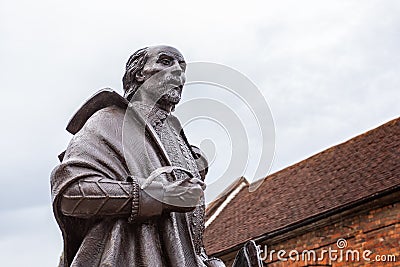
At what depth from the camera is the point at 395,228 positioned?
1872cm

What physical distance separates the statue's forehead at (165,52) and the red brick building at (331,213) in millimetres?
15461

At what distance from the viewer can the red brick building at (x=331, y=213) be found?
62.4 feet

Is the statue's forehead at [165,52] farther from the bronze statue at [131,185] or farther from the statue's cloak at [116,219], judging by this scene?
the statue's cloak at [116,219]

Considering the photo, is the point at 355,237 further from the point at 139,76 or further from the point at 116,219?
the point at 116,219

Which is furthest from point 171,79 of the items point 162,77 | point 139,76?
point 139,76

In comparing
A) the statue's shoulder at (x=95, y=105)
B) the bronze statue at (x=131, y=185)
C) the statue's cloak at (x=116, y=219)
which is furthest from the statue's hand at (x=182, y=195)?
the statue's shoulder at (x=95, y=105)

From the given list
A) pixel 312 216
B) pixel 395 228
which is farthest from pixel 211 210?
pixel 395 228

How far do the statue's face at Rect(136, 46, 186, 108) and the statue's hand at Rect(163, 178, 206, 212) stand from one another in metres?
0.55

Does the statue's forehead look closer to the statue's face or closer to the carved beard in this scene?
the statue's face

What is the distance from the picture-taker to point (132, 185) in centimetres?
307

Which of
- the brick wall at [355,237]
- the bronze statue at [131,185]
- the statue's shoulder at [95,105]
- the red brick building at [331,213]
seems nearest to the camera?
the bronze statue at [131,185]

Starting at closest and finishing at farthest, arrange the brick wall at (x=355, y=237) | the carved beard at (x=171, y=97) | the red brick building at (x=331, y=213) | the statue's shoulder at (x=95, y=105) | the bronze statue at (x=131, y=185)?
the bronze statue at (x=131, y=185) < the statue's shoulder at (x=95, y=105) < the carved beard at (x=171, y=97) < the brick wall at (x=355, y=237) < the red brick building at (x=331, y=213)

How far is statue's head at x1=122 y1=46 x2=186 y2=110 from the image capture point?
139 inches

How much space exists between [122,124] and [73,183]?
1.40 feet
